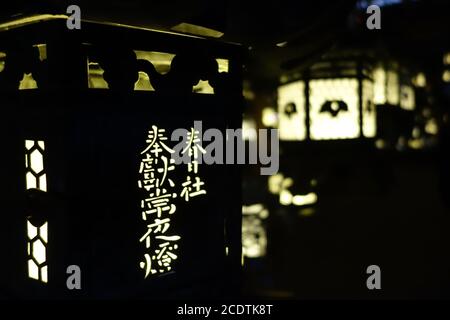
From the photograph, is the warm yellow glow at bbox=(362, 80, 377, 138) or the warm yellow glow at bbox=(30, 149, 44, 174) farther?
the warm yellow glow at bbox=(362, 80, 377, 138)

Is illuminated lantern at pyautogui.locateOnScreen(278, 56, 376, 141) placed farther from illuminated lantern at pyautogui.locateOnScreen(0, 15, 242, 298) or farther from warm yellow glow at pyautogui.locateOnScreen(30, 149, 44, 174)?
warm yellow glow at pyautogui.locateOnScreen(30, 149, 44, 174)

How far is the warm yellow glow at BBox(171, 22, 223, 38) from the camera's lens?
2600 mm

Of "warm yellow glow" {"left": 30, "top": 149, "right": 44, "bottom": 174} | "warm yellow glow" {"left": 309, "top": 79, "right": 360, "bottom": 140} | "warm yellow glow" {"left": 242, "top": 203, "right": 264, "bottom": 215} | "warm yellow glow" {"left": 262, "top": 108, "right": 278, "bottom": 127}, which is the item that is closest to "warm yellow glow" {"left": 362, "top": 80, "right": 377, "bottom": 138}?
"warm yellow glow" {"left": 309, "top": 79, "right": 360, "bottom": 140}

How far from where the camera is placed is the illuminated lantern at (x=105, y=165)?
7.56ft

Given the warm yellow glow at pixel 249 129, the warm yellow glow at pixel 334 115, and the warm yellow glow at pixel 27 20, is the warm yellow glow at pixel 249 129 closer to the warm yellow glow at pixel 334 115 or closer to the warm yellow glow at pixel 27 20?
the warm yellow glow at pixel 334 115

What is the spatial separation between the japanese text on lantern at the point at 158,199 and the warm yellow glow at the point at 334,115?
11.5ft

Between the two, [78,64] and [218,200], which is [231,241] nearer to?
[218,200]

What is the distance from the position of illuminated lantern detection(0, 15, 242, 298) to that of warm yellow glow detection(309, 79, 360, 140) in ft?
10.5

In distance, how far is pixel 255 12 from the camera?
2.93 m

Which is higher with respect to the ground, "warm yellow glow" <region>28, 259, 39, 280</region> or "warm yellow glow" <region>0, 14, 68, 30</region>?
"warm yellow glow" <region>0, 14, 68, 30</region>

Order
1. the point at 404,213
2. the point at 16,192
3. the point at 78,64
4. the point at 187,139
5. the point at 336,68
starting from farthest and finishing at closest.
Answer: the point at 404,213 → the point at 336,68 → the point at 187,139 → the point at 16,192 → the point at 78,64

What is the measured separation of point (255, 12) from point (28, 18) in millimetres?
1423

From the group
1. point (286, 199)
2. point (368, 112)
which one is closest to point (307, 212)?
point (286, 199)
